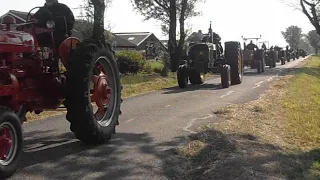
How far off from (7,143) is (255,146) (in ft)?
11.5

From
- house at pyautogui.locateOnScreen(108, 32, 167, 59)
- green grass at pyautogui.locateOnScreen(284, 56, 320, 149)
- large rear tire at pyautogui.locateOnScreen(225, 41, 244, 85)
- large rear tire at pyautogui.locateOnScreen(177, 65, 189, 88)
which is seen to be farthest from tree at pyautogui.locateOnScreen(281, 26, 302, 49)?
green grass at pyautogui.locateOnScreen(284, 56, 320, 149)

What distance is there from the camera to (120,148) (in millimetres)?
6477

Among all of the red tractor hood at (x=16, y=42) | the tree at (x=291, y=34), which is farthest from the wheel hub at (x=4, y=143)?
the tree at (x=291, y=34)

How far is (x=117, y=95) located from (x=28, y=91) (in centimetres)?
183

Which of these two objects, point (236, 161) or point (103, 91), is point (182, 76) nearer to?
point (103, 91)

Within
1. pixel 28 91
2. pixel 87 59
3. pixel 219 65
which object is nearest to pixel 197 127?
pixel 87 59

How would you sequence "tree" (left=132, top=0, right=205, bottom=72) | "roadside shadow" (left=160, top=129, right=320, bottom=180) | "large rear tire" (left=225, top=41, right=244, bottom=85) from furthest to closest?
"tree" (left=132, top=0, right=205, bottom=72) → "large rear tire" (left=225, top=41, right=244, bottom=85) → "roadside shadow" (left=160, top=129, right=320, bottom=180)

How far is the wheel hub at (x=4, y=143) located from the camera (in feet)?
15.9

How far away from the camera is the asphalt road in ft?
17.0

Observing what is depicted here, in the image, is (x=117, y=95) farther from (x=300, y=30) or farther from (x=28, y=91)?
(x=300, y=30)

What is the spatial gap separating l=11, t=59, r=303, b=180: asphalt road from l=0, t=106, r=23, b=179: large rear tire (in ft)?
0.55

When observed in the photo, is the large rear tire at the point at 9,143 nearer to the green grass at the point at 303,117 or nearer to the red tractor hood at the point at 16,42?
the red tractor hood at the point at 16,42

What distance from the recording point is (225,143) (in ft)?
21.2

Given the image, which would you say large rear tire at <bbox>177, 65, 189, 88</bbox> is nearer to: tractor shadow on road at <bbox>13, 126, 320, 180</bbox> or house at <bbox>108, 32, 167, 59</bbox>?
tractor shadow on road at <bbox>13, 126, 320, 180</bbox>
